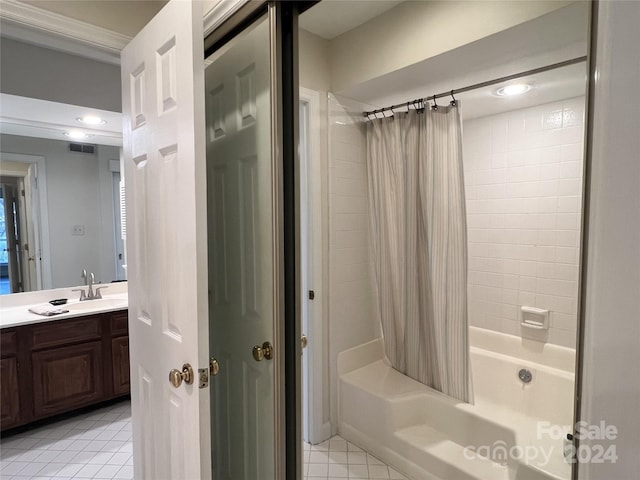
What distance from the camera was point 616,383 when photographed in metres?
0.35

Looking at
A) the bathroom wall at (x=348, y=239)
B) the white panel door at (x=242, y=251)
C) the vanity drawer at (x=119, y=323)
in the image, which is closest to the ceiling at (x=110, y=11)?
the white panel door at (x=242, y=251)

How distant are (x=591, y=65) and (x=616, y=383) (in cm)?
50

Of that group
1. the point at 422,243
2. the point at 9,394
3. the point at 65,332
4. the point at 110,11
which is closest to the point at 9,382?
the point at 9,394

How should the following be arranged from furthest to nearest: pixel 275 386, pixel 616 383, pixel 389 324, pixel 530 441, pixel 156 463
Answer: pixel 389 324
pixel 530 441
pixel 156 463
pixel 275 386
pixel 616 383

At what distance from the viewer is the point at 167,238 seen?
114 centimetres

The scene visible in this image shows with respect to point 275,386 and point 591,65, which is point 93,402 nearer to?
point 275,386

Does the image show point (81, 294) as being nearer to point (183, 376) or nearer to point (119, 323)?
point (119, 323)

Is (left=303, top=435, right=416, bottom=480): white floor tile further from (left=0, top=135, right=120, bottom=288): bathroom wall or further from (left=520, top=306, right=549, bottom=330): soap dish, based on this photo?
(left=0, top=135, right=120, bottom=288): bathroom wall

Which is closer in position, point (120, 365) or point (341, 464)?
point (341, 464)

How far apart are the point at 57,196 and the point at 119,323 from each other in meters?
1.06

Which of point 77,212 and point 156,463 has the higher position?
point 77,212

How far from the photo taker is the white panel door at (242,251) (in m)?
1.21

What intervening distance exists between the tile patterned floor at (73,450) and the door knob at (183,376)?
1273 mm

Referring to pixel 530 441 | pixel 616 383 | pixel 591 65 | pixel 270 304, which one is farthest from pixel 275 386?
pixel 530 441
